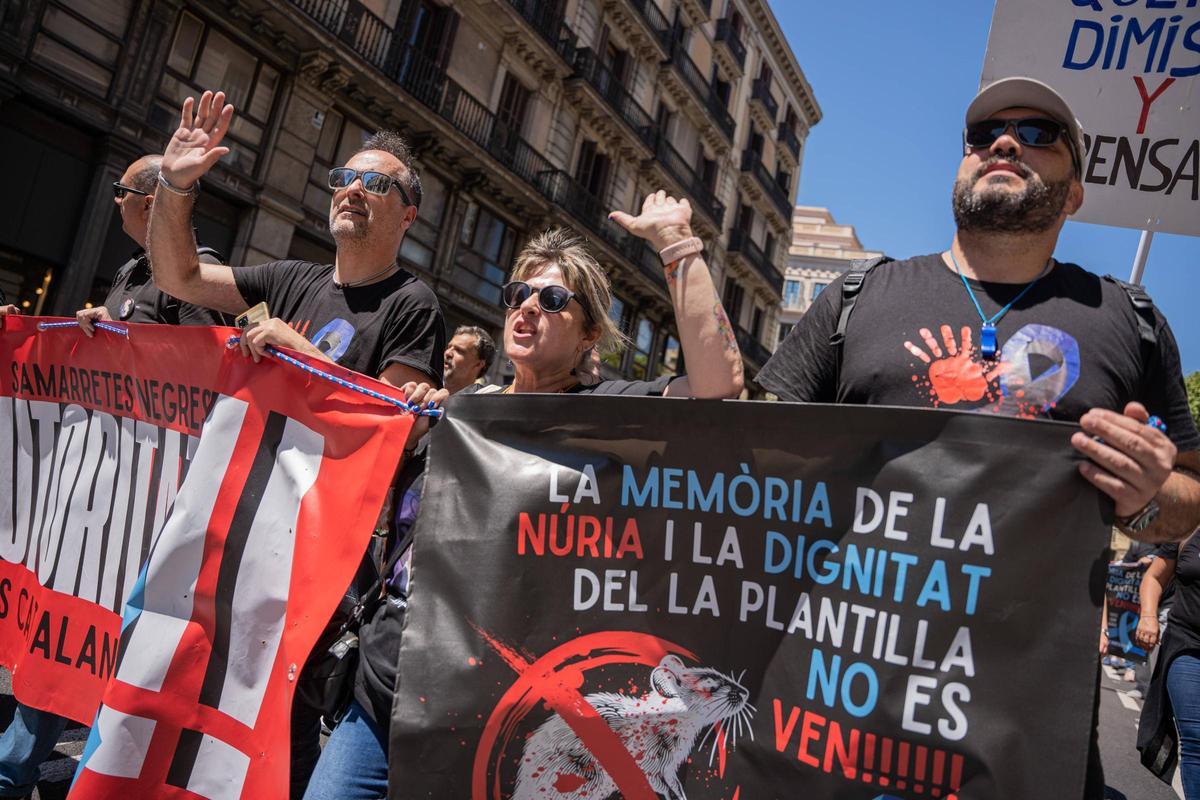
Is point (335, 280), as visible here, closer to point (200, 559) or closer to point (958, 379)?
point (200, 559)

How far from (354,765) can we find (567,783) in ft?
1.87

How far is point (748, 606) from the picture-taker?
1.71 m

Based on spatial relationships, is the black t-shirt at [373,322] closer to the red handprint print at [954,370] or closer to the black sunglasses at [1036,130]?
the red handprint print at [954,370]

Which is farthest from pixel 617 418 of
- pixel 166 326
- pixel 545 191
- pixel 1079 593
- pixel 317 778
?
pixel 545 191

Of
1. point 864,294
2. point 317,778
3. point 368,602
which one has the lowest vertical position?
point 317,778

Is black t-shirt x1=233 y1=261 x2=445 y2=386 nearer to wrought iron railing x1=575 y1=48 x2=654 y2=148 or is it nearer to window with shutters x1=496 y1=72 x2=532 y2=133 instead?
window with shutters x1=496 y1=72 x2=532 y2=133

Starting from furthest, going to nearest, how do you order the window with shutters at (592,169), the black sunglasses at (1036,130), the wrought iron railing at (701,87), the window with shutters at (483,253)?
1. the wrought iron railing at (701,87)
2. the window with shutters at (592,169)
3. the window with shutters at (483,253)
4. the black sunglasses at (1036,130)

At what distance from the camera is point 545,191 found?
19578mm

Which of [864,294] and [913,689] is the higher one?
[864,294]

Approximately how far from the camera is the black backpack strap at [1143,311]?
179 cm

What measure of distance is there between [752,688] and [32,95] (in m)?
12.2

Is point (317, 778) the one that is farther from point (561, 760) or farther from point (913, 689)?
point (913, 689)

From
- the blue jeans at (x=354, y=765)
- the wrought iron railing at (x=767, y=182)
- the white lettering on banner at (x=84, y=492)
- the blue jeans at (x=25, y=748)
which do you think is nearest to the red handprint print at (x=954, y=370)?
the blue jeans at (x=354, y=765)

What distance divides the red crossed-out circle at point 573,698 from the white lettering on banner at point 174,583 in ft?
3.49
